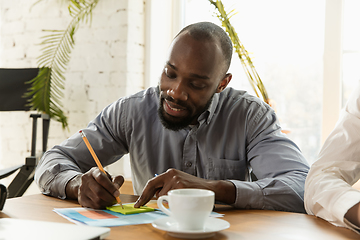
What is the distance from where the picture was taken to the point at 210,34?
1305 mm

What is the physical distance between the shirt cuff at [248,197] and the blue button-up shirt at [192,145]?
111mm

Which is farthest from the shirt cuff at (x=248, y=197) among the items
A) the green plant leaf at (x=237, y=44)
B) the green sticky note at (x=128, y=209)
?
the green plant leaf at (x=237, y=44)

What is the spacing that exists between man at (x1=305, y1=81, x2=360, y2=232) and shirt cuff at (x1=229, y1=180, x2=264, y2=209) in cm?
12

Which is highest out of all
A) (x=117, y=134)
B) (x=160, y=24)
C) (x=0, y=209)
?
(x=160, y=24)

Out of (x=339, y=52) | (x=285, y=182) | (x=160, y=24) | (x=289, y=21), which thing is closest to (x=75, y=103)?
(x=160, y=24)

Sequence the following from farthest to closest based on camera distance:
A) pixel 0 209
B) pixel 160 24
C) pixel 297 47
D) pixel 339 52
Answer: pixel 160 24
pixel 297 47
pixel 339 52
pixel 0 209

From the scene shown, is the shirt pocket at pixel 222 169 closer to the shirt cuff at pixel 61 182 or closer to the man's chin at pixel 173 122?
the man's chin at pixel 173 122

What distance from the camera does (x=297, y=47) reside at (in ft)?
7.47

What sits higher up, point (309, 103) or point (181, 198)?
point (309, 103)

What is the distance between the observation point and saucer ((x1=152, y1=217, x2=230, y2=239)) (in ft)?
2.14

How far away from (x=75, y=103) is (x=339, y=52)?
167 cm

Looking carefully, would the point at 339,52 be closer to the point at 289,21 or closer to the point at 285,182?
the point at 289,21

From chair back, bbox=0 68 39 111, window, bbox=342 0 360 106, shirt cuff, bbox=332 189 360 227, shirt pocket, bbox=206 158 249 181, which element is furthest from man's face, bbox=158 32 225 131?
chair back, bbox=0 68 39 111

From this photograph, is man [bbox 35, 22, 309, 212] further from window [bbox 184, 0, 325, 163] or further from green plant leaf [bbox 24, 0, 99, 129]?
green plant leaf [bbox 24, 0, 99, 129]
